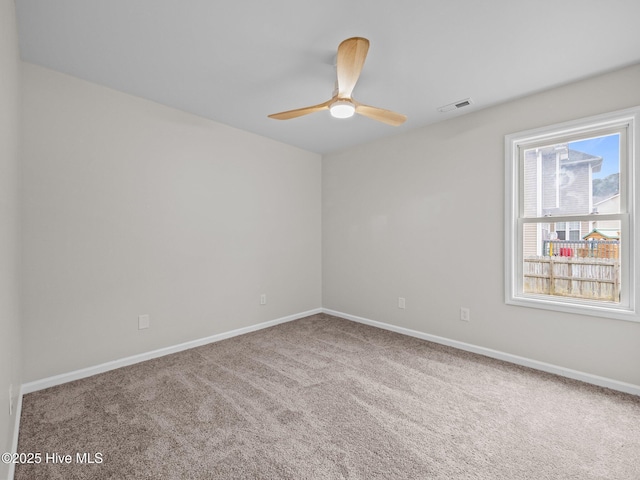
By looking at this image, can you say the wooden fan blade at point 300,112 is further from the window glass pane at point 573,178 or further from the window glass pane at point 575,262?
the window glass pane at point 575,262

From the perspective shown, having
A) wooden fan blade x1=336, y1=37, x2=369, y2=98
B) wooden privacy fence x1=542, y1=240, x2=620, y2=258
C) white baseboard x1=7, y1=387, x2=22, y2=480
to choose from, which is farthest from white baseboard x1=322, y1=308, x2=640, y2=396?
white baseboard x1=7, y1=387, x2=22, y2=480

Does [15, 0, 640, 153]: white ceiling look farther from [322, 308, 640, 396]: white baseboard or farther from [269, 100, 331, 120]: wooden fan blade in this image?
[322, 308, 640, 396]: white baseboard

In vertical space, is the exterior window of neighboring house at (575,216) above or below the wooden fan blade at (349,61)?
below

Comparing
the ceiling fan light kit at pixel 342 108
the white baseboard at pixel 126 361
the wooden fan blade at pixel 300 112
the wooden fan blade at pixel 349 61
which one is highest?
the wooden fan blade at pixel 349 61

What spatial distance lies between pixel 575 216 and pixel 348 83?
224 centimetres

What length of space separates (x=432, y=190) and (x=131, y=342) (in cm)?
342

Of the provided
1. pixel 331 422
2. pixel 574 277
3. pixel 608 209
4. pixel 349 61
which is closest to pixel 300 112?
pixel 349 61

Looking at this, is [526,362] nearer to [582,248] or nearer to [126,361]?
[582,248]

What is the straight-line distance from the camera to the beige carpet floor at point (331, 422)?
61.1 inches

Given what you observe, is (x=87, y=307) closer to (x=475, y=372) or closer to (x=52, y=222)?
(x=52, y=222)

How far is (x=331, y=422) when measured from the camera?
1.93m

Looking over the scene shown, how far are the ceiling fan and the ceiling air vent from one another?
2.55 ft

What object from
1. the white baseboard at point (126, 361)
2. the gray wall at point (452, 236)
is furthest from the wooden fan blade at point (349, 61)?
the white baseboard at point (126, 361)

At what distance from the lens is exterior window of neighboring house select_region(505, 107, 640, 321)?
236cm
